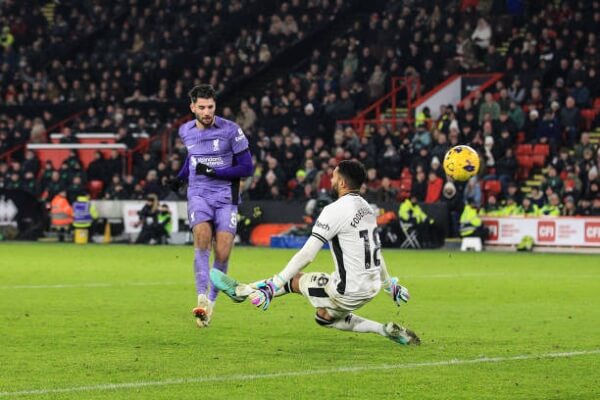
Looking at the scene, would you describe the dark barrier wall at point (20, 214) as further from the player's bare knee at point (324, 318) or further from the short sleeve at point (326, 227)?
the short sleeve at point (326, 227)

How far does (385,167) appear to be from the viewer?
112 ft

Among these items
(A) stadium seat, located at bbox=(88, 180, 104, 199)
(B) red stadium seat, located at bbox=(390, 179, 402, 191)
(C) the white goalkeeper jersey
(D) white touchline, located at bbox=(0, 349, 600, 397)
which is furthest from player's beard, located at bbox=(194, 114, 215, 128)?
(A) stadium seat, located at bbox=(88, 180, 104, 199)

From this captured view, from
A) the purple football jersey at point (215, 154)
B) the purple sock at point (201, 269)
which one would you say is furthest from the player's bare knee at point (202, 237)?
the purple football jersey at point (215, 154)

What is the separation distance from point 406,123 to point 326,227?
25.4 m

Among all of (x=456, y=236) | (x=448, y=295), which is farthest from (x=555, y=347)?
(x=456, y=236)

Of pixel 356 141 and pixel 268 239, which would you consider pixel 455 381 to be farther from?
pixel 356 141

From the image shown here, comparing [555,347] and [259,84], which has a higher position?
[259,84]

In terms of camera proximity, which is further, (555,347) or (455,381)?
(555,347)

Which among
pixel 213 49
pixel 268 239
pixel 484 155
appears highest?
pixel 213 49

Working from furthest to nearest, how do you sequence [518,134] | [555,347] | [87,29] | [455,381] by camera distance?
[87,29]
[518,134]
[555,347]
[455,381]

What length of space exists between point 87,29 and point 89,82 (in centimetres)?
409

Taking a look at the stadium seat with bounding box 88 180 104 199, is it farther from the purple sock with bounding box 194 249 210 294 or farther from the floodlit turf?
the purple sock with bounding box 194 249 210 294

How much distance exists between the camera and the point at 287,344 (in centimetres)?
1154

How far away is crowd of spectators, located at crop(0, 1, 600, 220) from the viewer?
3275cm
